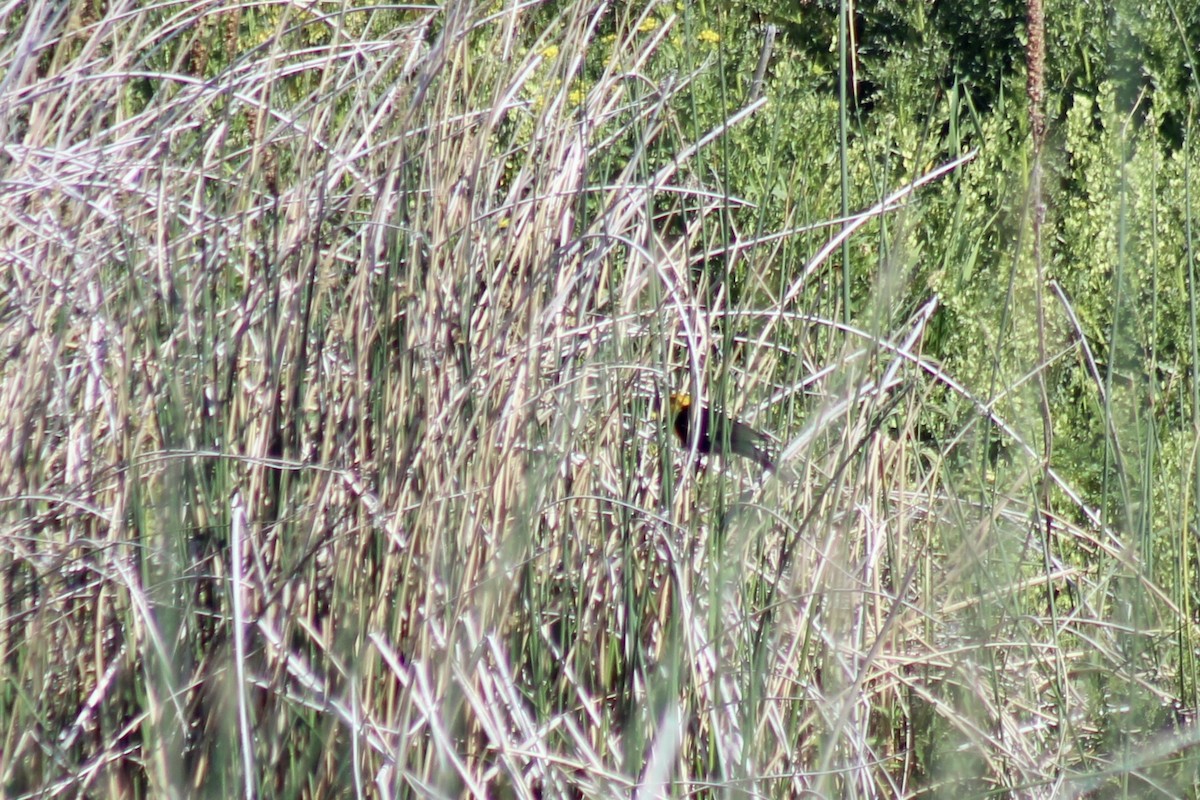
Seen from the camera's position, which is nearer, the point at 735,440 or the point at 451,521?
the point at 451,521

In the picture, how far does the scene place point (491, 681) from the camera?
5.06ft

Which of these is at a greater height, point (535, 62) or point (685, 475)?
point (535, 62)

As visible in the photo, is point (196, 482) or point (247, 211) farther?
point (247, 211)

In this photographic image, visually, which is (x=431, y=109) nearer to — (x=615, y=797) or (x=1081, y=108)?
(x=615, y=797)

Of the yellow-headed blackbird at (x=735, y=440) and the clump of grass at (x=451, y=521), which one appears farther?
the yellow-headed blackbird at (x=735, y=440)

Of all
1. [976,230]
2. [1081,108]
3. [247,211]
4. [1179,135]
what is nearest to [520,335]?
[247,211]

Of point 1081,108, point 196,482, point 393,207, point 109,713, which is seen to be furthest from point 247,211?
point 1081,108

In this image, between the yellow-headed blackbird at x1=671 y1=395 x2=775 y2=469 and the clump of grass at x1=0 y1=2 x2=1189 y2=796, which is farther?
the yellow-headed blackbird at x1=671 y1=395 x2=775 y2=469

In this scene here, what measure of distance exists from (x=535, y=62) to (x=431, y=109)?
0.21 metres

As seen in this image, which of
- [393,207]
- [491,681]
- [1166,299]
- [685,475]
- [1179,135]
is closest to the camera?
[491,681]

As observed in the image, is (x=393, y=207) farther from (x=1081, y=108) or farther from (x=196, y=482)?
(x=1081, y=108)

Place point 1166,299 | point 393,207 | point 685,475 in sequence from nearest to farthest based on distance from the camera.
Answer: point 685,475, point 393,207, point 1166,299

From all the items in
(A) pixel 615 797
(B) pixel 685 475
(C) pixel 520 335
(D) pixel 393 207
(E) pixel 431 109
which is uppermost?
(E) pixel 431 109

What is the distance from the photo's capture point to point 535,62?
1.90m
